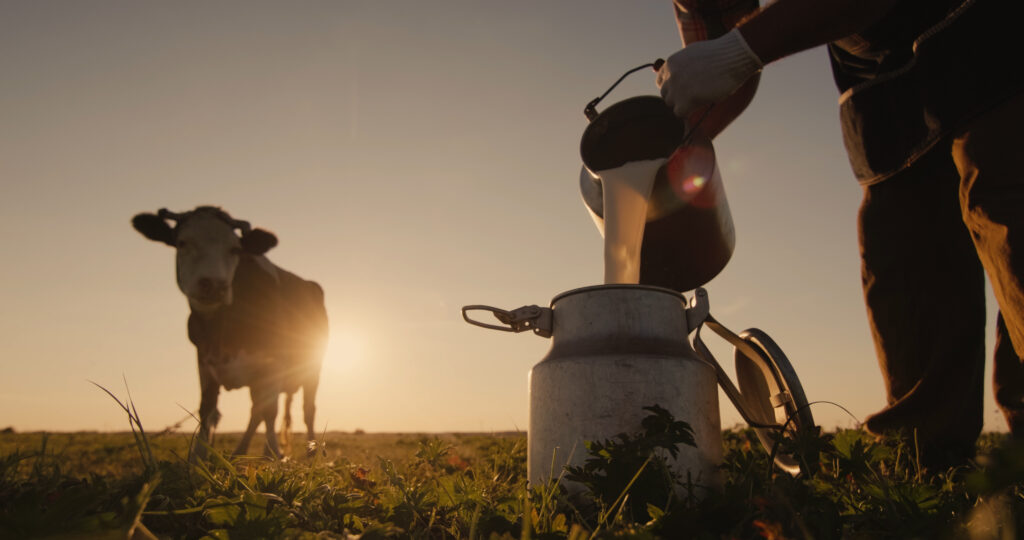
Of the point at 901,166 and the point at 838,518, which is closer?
the point at 838,518

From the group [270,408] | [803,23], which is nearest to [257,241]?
[270,408]

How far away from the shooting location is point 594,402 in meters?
1.97

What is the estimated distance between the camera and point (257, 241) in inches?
262

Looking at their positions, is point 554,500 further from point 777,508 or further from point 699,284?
point 699,284

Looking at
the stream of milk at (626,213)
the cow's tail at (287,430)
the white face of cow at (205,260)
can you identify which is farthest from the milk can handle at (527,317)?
the cow's tail at (287,430)

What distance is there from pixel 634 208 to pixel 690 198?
324mm

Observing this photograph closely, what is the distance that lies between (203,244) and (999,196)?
6.20m

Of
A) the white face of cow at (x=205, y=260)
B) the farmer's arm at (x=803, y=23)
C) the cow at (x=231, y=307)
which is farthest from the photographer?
the cow at (x=231, y=307)

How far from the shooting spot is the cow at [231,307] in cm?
613

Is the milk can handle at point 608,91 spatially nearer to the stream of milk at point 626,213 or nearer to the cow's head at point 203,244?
the stream of milk at point 626,213

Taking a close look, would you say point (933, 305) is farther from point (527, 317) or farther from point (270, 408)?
point (270, 408)

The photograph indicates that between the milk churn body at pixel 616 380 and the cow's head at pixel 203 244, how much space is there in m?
4.83

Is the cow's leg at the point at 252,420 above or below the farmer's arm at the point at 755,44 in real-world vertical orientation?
below

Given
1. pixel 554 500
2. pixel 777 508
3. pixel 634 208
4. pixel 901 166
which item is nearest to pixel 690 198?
pixel 634 208
